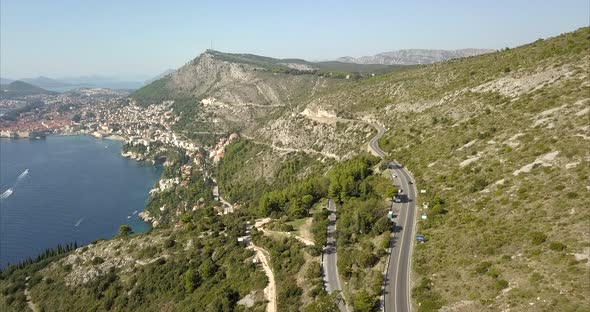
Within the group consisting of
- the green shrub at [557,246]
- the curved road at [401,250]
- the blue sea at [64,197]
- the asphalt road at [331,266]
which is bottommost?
the blue sea at [64,197]

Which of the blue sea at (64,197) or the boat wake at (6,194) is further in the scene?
the boat wake at (6,194)

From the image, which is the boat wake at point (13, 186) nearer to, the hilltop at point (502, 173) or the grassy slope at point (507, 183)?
the hilltop at point (502, 173)

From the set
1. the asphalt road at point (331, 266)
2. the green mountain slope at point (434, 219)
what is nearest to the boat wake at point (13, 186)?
the green mountain slope at point (434, 219)

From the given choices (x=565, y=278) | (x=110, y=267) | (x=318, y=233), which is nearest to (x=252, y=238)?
(x=318, y=233)

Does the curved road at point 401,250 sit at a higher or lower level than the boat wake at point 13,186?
higher

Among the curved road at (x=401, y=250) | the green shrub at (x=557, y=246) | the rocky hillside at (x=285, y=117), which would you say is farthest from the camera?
the rocky hillside at (x=285, y=117)

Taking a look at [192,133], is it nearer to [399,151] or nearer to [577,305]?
[399,151]

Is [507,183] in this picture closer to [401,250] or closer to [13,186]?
[401,250]

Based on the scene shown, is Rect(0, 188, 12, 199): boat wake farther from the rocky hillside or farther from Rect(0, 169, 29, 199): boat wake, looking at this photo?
the rocky hillside
